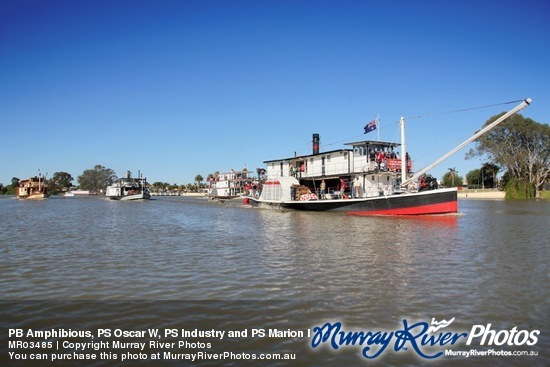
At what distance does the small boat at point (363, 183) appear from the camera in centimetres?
3506

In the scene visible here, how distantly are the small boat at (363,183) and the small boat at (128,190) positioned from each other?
55.3 meters

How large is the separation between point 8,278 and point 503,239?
841 inches

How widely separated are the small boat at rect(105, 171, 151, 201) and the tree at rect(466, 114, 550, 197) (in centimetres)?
8317

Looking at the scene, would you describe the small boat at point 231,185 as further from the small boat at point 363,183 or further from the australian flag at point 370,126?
the australian flag at point 370,126

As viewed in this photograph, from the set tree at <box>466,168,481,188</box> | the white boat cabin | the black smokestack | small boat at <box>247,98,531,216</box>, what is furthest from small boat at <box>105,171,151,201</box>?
tree at <box>466,168,481,188</box>

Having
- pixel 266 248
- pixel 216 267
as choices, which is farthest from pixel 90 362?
pixel 266 248

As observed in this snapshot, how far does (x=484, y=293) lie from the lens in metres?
9.76

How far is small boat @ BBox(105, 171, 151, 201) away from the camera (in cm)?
10014

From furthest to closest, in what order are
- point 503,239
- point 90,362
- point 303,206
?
point 303,206
point 503,239
point 90,362

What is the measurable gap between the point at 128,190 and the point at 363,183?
78.8 metres

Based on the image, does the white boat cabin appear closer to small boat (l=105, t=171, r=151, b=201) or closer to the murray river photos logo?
the murray river photos logo

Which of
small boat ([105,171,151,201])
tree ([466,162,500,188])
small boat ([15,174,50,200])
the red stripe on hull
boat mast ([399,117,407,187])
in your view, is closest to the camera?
the red stripe on hull

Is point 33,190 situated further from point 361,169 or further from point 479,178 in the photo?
point 479,178

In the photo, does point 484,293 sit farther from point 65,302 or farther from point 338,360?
point 65,302
